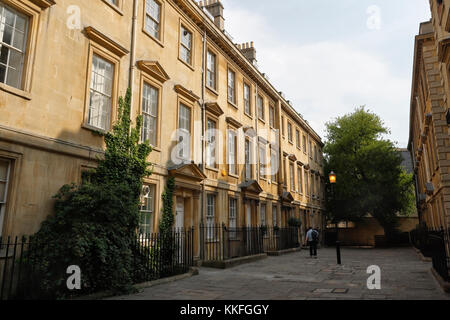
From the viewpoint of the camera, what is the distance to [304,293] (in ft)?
26.0

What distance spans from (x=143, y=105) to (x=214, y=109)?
4.84 metres

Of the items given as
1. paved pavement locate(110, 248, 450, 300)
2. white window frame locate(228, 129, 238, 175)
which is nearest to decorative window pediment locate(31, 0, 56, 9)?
paved pavement locate(110, 248, 450, 300)

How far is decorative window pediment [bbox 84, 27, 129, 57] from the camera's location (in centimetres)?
981

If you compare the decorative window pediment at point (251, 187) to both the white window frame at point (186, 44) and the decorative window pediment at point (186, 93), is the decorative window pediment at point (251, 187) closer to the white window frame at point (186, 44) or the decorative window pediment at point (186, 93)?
the decorative window pediment at point (186, 93)

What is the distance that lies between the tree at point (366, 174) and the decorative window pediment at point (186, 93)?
781 inches

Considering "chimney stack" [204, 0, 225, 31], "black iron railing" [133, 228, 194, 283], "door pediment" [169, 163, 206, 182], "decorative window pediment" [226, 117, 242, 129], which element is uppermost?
"chimney stack" [204, 0, 225, 31]

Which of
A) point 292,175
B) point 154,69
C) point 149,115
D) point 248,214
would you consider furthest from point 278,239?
point 154,69

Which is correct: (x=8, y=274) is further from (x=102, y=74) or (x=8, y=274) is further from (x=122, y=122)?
(x=102, y=74)

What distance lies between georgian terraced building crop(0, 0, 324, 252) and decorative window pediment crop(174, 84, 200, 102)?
0.15 feet

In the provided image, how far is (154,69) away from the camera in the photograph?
12328mm

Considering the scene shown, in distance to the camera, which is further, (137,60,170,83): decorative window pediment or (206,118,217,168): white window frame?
(206,118,217,168): white window frame

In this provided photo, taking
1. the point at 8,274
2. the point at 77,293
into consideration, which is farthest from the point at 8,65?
the point at 77,293

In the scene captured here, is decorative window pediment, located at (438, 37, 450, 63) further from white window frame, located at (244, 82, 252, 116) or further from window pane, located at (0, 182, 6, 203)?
window pane, located at (0, 182, 6, 203)

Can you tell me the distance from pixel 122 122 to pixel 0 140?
143 inches
